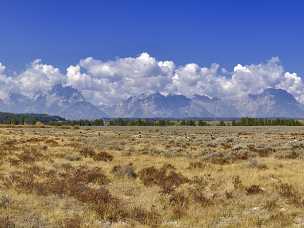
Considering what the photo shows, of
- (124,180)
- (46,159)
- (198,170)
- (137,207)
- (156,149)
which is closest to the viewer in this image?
(137,207)

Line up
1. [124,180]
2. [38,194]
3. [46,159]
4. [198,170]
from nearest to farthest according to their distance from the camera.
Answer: [38,194] < [124,180] < [198,170] < [46,159]

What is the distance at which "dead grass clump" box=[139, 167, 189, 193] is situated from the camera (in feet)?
69.5

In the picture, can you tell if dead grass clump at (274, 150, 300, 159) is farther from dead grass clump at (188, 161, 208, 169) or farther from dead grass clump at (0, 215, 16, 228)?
dead grass clump at (0, 215, 16, 228)

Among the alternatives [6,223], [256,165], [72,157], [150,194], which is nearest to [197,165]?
[256,165]

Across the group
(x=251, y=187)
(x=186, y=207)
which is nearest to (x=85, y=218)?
(x=186, y=207)

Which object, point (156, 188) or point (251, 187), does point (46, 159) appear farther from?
point (251, 187)

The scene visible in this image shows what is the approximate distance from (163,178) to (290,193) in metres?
6.36

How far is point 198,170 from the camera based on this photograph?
1062 inches

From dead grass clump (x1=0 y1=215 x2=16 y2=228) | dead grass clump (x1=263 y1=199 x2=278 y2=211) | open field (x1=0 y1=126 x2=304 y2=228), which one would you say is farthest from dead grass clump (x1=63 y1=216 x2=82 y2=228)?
dead grass clump (x1=263 y1=199 x2=278 y2=211)

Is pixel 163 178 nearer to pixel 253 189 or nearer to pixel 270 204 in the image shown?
pixel 253 189

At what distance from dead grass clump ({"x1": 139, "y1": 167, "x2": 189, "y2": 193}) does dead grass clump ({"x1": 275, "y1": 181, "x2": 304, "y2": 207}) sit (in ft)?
14.0

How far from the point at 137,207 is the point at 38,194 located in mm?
4020

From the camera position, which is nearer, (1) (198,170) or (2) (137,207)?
(2) (137,207)

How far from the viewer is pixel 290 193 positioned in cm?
1883
